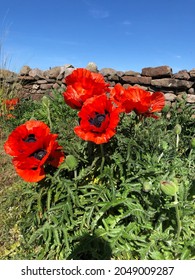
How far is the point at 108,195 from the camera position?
6.27ft

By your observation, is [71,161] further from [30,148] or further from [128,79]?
[128,79]

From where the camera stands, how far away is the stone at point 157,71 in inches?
245

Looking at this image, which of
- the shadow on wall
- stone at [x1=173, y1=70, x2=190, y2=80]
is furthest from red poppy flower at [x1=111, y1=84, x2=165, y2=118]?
stone at [x1=173, y1=70, x2=190, y2=80]

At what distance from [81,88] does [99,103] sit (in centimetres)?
22

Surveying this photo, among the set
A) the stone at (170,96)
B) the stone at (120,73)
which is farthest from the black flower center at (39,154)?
the stone at (120,73)

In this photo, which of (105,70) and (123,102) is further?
(105,70)

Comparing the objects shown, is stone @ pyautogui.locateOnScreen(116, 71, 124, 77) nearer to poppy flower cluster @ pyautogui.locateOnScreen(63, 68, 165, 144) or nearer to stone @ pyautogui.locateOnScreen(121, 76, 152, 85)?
stone @ pyautogui.locateOnScreen(121, 76, 152, 85)

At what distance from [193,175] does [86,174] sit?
2.79ft

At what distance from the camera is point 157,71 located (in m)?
6.35

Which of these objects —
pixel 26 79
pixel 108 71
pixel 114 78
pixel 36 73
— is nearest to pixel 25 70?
pixel 26 79

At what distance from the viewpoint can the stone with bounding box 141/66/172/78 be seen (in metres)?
6.22
